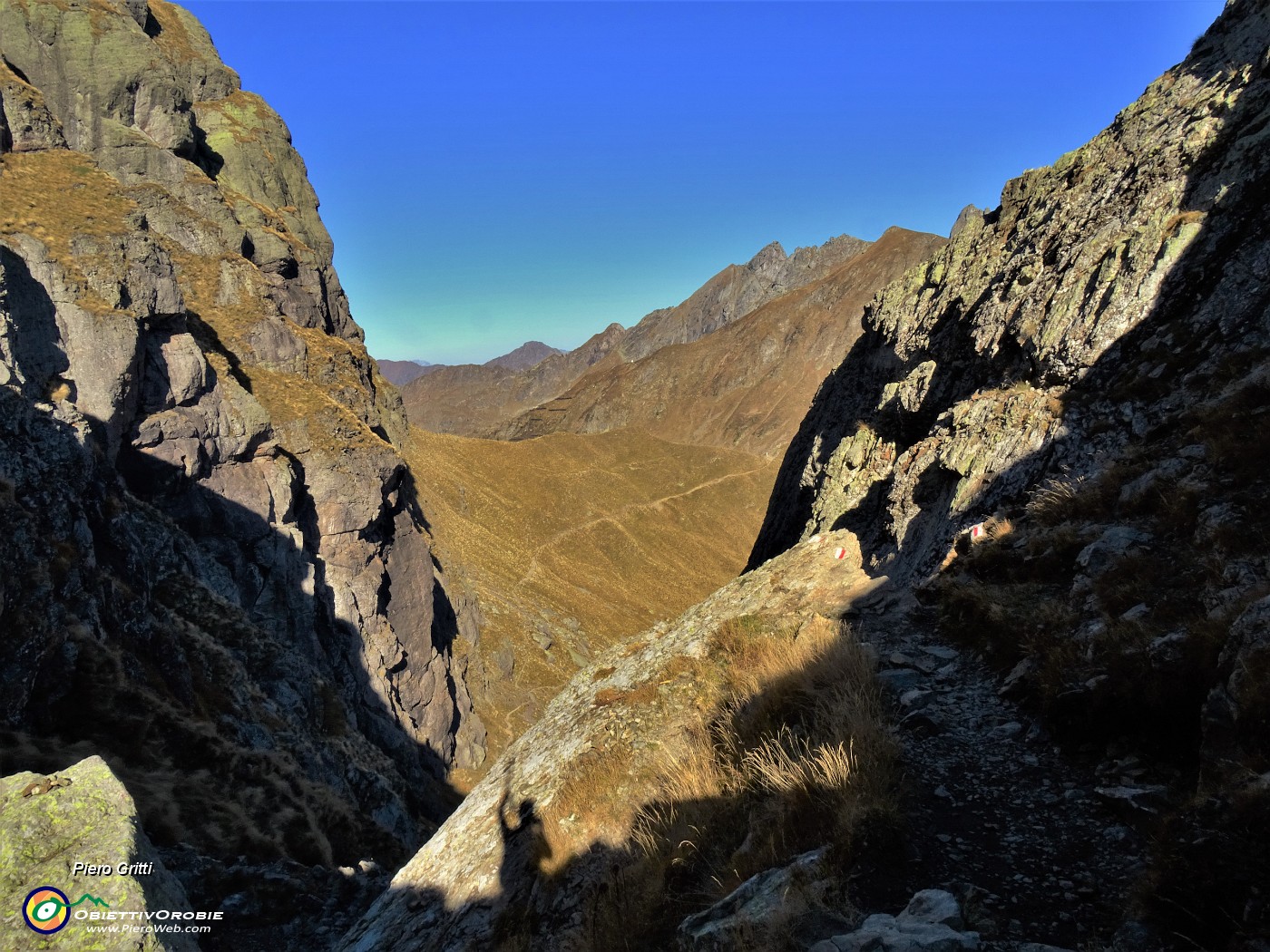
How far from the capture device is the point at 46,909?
8039 millimetres

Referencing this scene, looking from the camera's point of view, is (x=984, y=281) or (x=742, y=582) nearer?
(x=742, y=582)

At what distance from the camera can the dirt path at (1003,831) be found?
179 inches

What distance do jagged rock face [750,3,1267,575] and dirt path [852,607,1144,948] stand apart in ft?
21.0

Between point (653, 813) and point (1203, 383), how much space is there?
37.8ft

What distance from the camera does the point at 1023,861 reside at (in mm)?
5047

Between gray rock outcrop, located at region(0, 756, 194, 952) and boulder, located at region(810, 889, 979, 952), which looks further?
gray rock outcrop, located at region(0, 756, 194, 952)

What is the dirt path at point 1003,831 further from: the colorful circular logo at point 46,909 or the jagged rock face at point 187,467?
the jagged rock face at point 187,467

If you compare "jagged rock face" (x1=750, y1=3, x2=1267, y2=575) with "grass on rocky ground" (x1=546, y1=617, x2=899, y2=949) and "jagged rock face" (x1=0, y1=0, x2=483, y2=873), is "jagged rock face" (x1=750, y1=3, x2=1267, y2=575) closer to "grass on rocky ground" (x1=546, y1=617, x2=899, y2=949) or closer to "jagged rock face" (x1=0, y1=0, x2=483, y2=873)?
"grass on rocky ground" (x1=546, y1=617, x2=899, y2=949)

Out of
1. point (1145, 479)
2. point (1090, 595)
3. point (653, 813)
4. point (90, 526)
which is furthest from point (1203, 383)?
point (90, 526)

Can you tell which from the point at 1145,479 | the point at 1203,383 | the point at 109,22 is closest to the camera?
the point at 1145,479

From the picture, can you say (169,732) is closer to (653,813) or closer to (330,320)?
(653,813)

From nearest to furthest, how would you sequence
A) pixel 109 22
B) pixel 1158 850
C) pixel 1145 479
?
pixel 1158 850, pixel 1145 479, pixel 109 22

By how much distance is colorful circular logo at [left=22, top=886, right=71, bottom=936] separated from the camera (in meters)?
7.86

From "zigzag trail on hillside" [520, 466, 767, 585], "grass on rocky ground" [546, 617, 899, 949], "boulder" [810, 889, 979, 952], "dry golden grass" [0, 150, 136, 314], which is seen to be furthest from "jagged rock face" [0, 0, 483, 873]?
"boulder" [810, 889, 979, 952]
